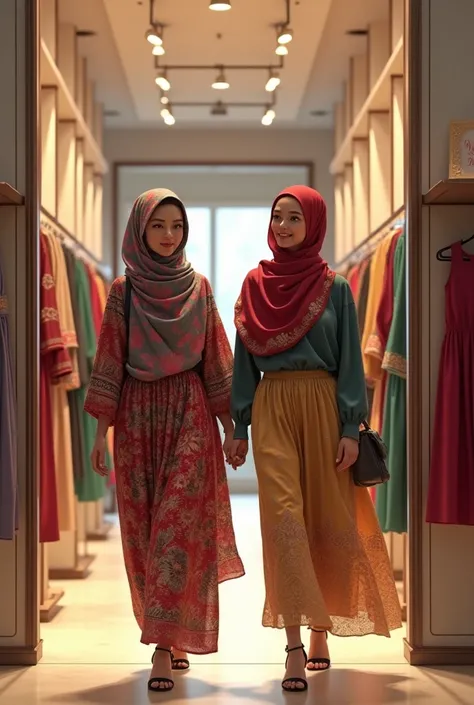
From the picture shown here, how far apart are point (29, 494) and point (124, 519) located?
0.44m

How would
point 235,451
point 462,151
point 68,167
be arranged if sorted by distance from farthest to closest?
point 68,167 < point 462,151 < point 235,451

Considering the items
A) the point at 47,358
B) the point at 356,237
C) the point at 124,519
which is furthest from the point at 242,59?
the point at 124,519

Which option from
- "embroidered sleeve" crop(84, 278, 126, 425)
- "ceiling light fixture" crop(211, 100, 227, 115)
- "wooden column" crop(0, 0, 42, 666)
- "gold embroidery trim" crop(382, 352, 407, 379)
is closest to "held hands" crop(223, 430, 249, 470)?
"embroidered sleeve" crop(84, 278, 126, 425)

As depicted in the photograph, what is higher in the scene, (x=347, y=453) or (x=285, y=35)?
(x=285, y=35)

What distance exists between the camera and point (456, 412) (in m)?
3.63

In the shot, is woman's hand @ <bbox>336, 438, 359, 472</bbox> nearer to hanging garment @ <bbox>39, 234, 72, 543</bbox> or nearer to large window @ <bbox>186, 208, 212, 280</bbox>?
hanging garment @ <bbox>39, 234, 72, 543</bbox>

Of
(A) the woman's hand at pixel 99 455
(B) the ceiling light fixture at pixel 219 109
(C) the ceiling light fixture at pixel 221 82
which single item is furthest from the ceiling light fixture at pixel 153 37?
(A) the woman's hand at pixel 99 455

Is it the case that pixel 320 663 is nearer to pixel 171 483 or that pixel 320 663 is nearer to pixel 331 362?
pixel 171 483

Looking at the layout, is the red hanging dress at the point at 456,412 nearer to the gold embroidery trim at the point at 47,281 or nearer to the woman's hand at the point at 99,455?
the woman's hand at the point at 99,455

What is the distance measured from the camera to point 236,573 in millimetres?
3586

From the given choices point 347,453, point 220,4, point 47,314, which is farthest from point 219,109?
point 347,453

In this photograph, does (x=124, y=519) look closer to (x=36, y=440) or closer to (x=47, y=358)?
(x=36, y=440)

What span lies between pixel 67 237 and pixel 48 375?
1.05 m

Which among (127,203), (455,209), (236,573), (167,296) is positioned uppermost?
(127,203)
